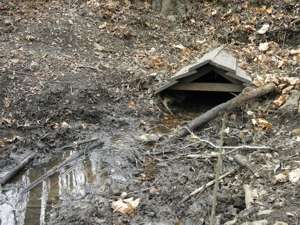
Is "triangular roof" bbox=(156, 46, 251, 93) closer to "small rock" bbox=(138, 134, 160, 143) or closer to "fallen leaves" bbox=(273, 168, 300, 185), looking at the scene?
"small rock" bbox=(138, 134, 160, 143)

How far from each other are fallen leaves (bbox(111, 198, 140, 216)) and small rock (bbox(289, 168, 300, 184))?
6.00 feet

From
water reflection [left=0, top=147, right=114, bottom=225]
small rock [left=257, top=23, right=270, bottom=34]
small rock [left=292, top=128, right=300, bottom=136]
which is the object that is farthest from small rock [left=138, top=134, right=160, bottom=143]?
small rock [left=257, top=23, right=270, bottom=34]

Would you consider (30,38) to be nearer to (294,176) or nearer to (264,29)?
(264,29)

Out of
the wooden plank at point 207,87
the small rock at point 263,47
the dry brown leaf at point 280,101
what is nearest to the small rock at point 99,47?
the wooden plank at point 207,87

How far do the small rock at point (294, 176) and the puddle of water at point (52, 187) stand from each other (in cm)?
222

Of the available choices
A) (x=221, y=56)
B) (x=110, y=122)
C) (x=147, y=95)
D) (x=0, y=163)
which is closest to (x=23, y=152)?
(x=0, y=163)

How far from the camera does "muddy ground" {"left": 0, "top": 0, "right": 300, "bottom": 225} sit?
5828 millimetres

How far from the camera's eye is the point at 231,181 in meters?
6.07

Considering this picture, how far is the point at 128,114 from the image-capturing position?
8.78 metres

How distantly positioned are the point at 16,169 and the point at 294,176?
3.76 metres

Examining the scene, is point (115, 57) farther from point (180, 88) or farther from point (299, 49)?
point (299, 49)

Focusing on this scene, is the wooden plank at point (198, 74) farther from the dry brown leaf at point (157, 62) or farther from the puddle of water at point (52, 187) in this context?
the puddle of water at point (52, 187)

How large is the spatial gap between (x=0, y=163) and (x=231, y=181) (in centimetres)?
331

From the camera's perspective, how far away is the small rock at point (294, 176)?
5480 mm
